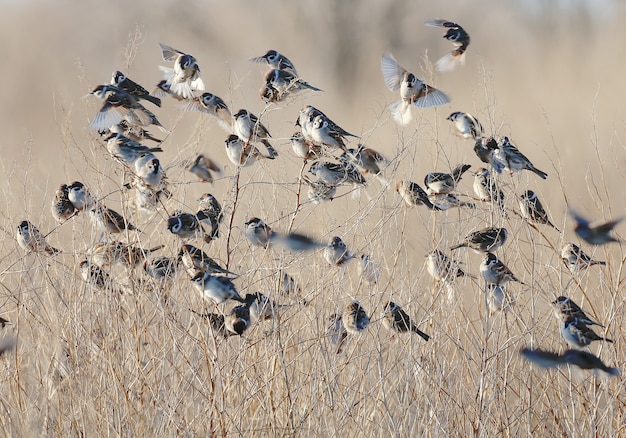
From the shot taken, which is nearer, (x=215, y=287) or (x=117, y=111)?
(x=215, y=287)

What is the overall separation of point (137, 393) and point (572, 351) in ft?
6.64

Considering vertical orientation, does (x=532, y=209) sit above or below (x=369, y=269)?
above

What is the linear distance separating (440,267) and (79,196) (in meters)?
1.95

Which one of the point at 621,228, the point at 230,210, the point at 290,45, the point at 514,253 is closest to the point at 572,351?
the point at 514,253

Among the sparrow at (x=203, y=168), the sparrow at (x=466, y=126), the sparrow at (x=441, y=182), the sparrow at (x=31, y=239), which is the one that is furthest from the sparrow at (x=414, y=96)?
the sparrow at (x=31, y=239)

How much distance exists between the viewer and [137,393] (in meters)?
4.23

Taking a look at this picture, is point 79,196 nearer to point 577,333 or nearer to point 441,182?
point 441,182

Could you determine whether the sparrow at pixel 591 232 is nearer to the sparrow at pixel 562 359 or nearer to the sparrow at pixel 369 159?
the sparrow at pixel 562 359

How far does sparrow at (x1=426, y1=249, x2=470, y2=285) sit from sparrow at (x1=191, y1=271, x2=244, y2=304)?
1066 mm

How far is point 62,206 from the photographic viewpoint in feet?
15.8

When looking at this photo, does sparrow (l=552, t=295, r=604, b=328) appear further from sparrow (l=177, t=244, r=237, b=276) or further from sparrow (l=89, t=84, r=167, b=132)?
sparrow (l=89, t=84, r=167, b=132)

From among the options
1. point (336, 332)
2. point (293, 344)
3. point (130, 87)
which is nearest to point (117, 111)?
point (130, 87)

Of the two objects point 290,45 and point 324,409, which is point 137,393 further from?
point 290,45

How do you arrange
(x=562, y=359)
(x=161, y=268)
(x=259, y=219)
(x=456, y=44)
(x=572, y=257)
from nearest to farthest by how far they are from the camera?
(x=562, y=359)
(x=161, y=268)
(x=259, y=219)
(x=572, y=257)
(x=456, y=44)
